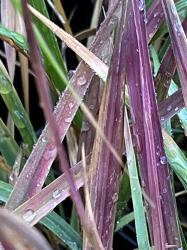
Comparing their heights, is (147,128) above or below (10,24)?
below

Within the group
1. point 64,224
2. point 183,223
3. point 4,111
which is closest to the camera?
point 64,224

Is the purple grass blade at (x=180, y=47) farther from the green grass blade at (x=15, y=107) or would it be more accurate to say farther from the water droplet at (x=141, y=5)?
the green grass blade at (x=15, y=107)

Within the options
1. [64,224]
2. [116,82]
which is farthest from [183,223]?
[116,82]

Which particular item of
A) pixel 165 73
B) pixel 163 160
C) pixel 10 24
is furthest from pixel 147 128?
pixel 10 24

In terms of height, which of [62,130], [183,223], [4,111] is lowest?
[183,223]

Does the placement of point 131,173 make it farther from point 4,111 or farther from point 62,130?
point 4,111

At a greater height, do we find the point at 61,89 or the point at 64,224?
the point at 61,89

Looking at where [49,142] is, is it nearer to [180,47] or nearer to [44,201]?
[44,201]
